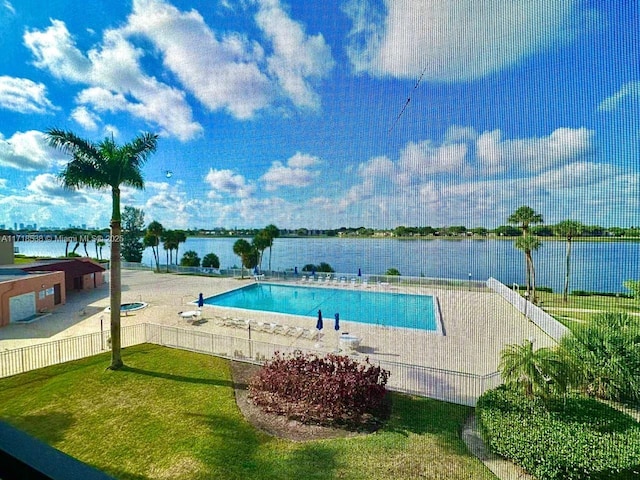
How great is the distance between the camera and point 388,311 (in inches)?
418

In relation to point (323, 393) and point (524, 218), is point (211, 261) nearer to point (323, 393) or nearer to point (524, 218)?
point (323, 393)

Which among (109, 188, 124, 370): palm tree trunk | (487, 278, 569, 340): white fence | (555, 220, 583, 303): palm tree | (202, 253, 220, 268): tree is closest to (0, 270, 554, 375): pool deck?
(487, 278, 569, 340): white fence

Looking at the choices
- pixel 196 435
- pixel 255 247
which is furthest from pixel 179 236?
pixel 196 435

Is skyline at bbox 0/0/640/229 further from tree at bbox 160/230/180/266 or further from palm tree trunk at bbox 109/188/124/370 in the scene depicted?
tree at bbox 160/230/180/266

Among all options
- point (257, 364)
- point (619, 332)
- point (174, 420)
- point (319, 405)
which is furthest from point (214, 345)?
point (619, 332)

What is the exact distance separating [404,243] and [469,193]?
113 cm

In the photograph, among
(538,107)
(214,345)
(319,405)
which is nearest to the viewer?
(538,107)

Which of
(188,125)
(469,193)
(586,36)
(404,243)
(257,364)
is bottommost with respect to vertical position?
(257,364)

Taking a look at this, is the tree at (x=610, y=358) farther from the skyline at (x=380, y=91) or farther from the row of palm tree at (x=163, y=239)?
the row of palm tree at (x=163, y=239)

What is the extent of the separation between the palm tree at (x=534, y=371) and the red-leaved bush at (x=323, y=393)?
1.73 metres

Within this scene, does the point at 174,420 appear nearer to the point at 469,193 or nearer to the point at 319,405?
the point at 319,405

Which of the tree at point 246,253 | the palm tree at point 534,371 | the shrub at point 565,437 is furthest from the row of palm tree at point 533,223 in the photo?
the tree at point 246,253

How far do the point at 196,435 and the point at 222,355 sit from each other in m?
2.87

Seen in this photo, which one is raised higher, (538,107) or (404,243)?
(538,107)
